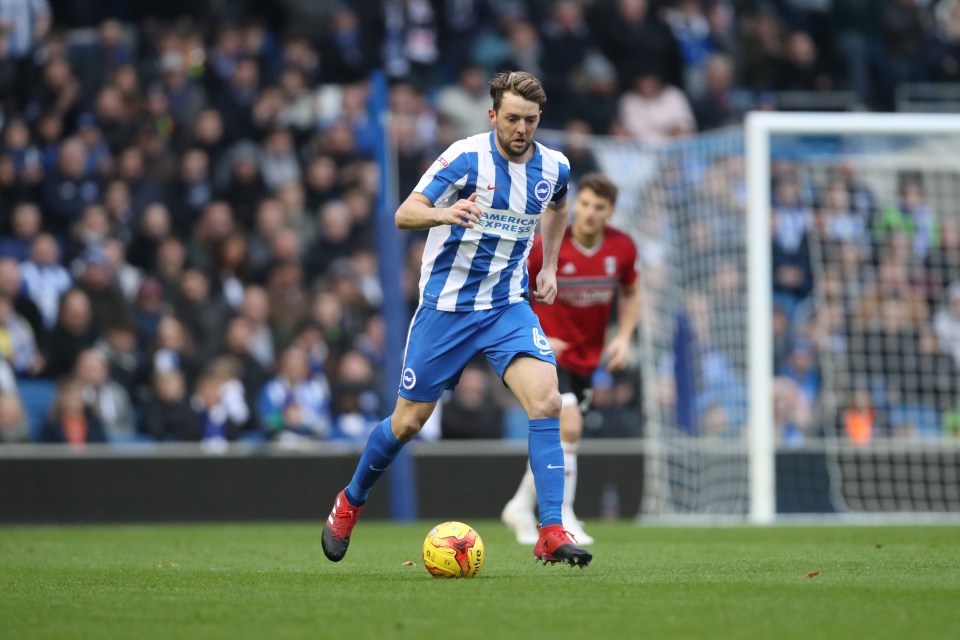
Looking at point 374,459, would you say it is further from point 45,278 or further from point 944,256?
point 944,256

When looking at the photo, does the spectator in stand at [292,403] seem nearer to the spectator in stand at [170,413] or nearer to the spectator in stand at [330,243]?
the spectator in stand at [170,413]

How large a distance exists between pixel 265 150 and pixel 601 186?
823cm

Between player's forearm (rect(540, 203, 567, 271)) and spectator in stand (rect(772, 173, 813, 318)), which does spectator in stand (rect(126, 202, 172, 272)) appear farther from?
player's forearm (rect(540, 203, 567, 271))

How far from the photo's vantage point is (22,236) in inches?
613

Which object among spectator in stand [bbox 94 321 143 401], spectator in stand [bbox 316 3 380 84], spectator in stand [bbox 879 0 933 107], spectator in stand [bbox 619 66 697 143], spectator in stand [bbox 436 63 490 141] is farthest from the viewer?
spectator in stand [bbox 879 0 933 107]

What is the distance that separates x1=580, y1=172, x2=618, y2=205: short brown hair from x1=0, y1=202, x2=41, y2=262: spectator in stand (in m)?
7.72

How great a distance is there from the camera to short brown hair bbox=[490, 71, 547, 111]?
7199 mm

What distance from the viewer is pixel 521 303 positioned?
7.57 metres

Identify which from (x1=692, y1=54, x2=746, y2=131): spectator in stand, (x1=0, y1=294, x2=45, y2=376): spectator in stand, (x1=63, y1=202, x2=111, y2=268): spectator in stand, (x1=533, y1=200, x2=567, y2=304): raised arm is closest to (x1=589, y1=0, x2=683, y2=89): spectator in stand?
(x1=692, y1=54, x2=746, y2=131): spectator in stand

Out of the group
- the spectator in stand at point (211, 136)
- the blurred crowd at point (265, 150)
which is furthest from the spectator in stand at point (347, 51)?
the spectator in stand at point (211, 136)

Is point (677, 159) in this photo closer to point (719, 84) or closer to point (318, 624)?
point (719, 84)

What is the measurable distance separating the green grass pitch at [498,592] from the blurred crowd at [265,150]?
16.7 ft

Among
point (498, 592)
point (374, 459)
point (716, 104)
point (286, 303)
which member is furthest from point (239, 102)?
point (498, 592)

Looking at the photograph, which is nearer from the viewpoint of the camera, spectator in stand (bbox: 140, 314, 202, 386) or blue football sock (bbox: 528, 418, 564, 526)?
blue football sock (bbox: 528, 418, 564, 526)
